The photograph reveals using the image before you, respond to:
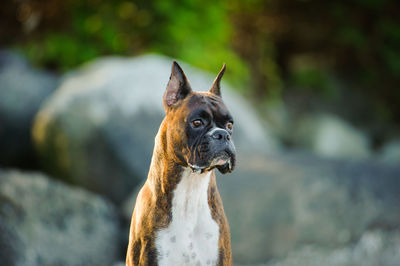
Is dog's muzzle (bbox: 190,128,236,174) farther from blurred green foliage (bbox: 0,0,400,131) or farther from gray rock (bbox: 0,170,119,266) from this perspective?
blurred green foliage (bbox: 0,0,400,131)

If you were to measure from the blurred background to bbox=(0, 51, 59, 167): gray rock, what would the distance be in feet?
0.10

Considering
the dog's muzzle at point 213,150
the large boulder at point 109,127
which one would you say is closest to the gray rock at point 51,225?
the large boulder at point 109,127

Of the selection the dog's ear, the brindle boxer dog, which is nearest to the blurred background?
the brindle boxer dog

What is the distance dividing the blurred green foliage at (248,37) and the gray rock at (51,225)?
5.36 meters

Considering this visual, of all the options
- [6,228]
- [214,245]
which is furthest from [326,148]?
[214,245]

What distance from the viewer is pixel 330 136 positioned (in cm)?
1490

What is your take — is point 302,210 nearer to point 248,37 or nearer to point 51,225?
point 51,225

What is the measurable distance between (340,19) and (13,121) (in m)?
10.5

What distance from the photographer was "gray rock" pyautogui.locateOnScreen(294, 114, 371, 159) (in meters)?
14.5

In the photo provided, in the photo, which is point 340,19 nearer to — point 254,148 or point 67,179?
point 254,148

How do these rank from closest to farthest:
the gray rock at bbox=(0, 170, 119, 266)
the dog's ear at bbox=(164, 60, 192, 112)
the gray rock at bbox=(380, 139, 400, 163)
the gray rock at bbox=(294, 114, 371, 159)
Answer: the dog's ear at bbox=(164, 60, 192, 112), the gray rock at bbox=(0, 170, 119, 266), the gray rock at bbox=(380, 139, 400, 163), the gray rock at bbox=(294, 114, 371, 159)

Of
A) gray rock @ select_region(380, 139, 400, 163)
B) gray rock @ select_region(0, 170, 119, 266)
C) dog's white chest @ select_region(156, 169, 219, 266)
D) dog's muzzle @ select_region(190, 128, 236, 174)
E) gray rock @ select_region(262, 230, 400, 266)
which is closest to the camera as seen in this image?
dog's muzzle @ select_region(190, 128, 236, 174)

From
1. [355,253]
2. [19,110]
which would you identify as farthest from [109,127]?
[355,253]

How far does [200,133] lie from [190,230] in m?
0.64
